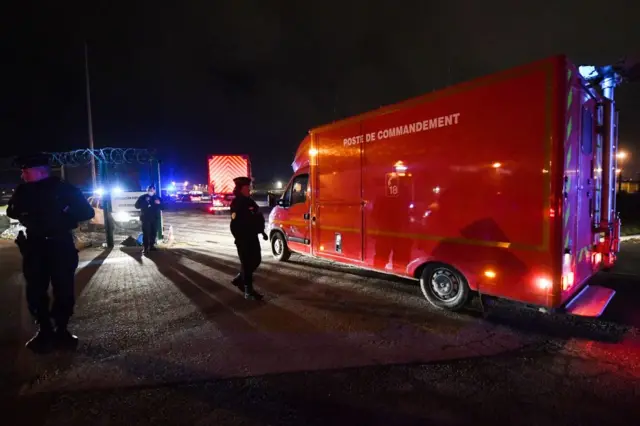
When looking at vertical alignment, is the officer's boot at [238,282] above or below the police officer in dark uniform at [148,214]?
below

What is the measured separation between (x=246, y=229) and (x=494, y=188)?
3.34m

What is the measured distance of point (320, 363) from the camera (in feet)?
11.8

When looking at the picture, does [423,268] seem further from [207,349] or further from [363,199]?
[207,349]

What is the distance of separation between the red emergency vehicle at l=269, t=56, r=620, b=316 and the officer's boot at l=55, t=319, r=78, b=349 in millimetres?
3891

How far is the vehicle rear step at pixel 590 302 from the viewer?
13.4 ft

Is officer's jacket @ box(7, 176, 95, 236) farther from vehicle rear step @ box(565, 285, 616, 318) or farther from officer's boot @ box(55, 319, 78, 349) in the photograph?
vehicle rear step @ box(565, 285, 616, 318)

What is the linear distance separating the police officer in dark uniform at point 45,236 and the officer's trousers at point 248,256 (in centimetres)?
209

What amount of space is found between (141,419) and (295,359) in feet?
4.59

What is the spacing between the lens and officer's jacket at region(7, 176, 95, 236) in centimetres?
374

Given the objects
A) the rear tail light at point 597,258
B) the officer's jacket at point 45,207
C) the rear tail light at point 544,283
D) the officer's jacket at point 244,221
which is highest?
the officer's jacket at point 45,207

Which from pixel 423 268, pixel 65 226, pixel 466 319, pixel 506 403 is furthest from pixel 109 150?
pixel 506 403

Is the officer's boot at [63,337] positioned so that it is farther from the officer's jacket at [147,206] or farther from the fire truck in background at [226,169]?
the fire truck in background at [226,169]

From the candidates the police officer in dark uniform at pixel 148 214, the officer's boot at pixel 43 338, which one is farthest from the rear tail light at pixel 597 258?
the police officer in dark uniform at pixel 148 214

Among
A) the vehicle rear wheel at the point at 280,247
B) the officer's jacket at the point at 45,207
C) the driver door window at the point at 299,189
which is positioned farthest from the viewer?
the vehicle rear wheel at the point at 280,247
